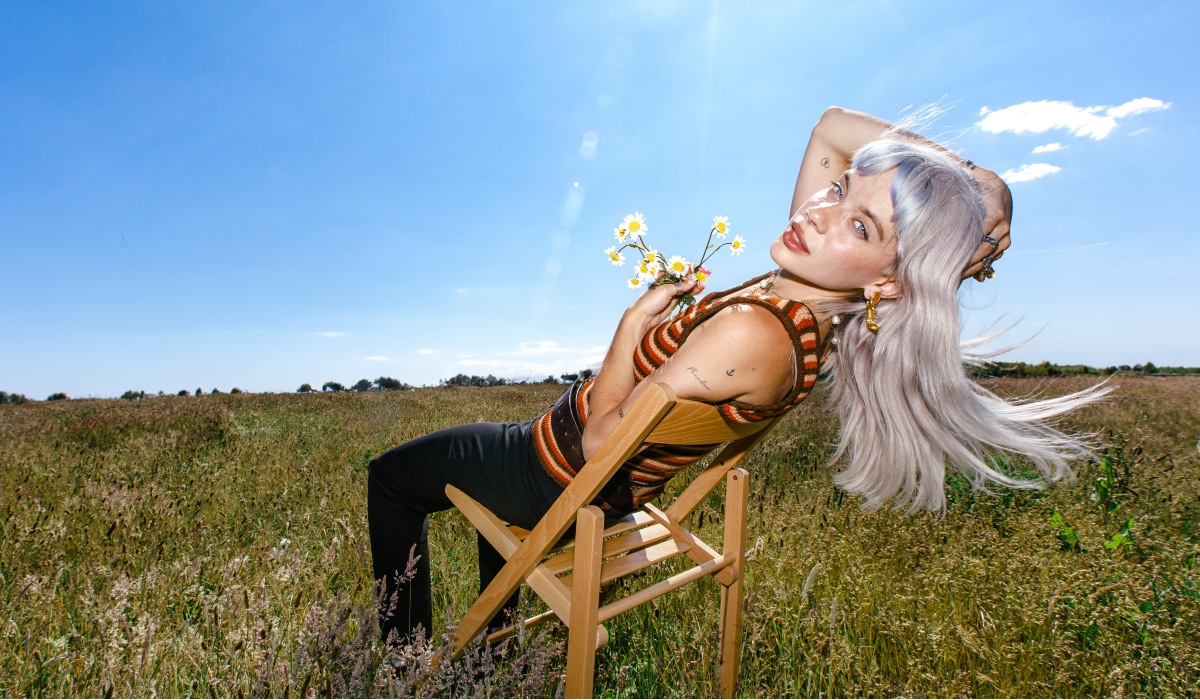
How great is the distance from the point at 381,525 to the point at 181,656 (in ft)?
2.64

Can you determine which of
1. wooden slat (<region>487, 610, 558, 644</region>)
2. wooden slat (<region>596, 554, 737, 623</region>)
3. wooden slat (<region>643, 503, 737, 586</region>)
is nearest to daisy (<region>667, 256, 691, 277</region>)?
wooden slat (<region>596, 554, 737, 623</region>)

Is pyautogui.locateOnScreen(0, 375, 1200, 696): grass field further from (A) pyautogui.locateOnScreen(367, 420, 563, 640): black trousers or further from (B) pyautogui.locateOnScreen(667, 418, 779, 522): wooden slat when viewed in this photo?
(B) pyautogui.locateOnScreen(667, 418, 779, 522): wooden slat

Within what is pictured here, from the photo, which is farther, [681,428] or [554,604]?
[554,604]

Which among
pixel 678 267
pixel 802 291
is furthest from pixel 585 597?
pixel 802 291

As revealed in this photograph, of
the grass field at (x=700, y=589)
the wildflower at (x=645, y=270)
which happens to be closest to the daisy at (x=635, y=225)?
the wildflower at (x=645, y=270)

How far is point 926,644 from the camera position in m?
2.05

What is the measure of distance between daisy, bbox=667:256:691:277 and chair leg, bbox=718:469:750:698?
2.85ft

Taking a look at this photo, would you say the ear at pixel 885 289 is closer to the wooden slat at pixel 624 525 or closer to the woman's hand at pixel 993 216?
the woman's hand at pixel 993 216

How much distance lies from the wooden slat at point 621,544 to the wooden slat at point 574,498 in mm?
234

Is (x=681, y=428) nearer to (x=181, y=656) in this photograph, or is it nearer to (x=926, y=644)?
(x=926, y=644)

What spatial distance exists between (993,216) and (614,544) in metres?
1.79

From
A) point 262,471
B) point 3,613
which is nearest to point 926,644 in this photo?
point 3,613

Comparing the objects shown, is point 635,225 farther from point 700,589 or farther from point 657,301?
point 700,589

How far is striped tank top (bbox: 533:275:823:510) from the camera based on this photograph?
59.6 inches
